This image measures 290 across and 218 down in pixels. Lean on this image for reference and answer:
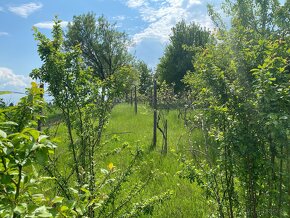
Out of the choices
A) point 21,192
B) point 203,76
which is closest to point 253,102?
point 203,76

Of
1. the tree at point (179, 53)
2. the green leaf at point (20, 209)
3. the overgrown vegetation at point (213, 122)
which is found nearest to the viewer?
the green leaf at point (20, 209)

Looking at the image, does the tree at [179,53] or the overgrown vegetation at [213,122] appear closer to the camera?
the overgrown vegetation at [213,122]

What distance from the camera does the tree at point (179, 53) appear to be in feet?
106

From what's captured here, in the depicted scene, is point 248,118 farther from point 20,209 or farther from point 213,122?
point 20,209

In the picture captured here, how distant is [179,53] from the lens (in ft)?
109

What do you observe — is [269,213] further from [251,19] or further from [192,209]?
[251,19]

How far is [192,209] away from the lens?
5.45 meters

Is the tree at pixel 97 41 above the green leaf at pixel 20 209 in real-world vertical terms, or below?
above

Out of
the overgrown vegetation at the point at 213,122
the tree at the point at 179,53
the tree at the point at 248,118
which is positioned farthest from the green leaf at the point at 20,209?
the tree at the point at 179,53

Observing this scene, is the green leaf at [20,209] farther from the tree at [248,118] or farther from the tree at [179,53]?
the tree at [179,53]

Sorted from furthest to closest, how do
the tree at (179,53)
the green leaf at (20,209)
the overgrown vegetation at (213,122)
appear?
the tree at (179,53) < the overgrown vegetation at (213,122) < the green leaf at (20,209)

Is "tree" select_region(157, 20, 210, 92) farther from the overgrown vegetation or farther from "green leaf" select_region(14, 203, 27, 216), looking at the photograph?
"green leaf" select_region(14, 203, 27, 216)

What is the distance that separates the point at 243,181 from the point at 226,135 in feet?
2.05

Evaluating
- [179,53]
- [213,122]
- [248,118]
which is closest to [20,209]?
[248,118]
